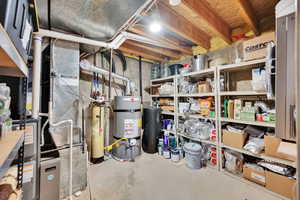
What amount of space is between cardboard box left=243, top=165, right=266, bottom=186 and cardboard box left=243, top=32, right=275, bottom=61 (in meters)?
1.61

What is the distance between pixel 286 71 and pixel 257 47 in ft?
4.73

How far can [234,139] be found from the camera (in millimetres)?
1986

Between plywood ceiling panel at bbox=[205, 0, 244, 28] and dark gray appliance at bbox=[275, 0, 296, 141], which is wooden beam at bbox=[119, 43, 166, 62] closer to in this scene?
plywood ceiling panel at bbox=[205, 0, 244, 28]

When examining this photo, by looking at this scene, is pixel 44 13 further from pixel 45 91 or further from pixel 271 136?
pixel 271 136

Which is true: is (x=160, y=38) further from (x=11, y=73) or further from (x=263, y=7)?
(x=11, y=73)

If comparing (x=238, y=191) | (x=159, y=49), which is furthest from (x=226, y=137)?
(x=159, y=49)

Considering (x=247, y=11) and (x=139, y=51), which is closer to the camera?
(x=247, y=11)

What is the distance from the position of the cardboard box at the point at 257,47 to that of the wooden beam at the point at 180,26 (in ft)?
2.72

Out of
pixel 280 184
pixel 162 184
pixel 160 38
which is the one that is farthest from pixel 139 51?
Answer: pixel 280 184

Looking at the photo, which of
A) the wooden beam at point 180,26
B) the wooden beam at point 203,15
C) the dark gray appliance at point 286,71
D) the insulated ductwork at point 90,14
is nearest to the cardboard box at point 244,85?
the wooden beam at point 203,15

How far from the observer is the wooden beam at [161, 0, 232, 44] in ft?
5.18

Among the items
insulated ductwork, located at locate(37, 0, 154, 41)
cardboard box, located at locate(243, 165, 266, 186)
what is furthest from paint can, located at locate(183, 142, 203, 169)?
insulated ductwork, located at locate(37, 0, 154, 41)

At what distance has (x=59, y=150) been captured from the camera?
1.60 meters

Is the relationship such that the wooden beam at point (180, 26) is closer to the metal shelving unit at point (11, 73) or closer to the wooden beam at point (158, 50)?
the wooden beam at point (158, 50)
